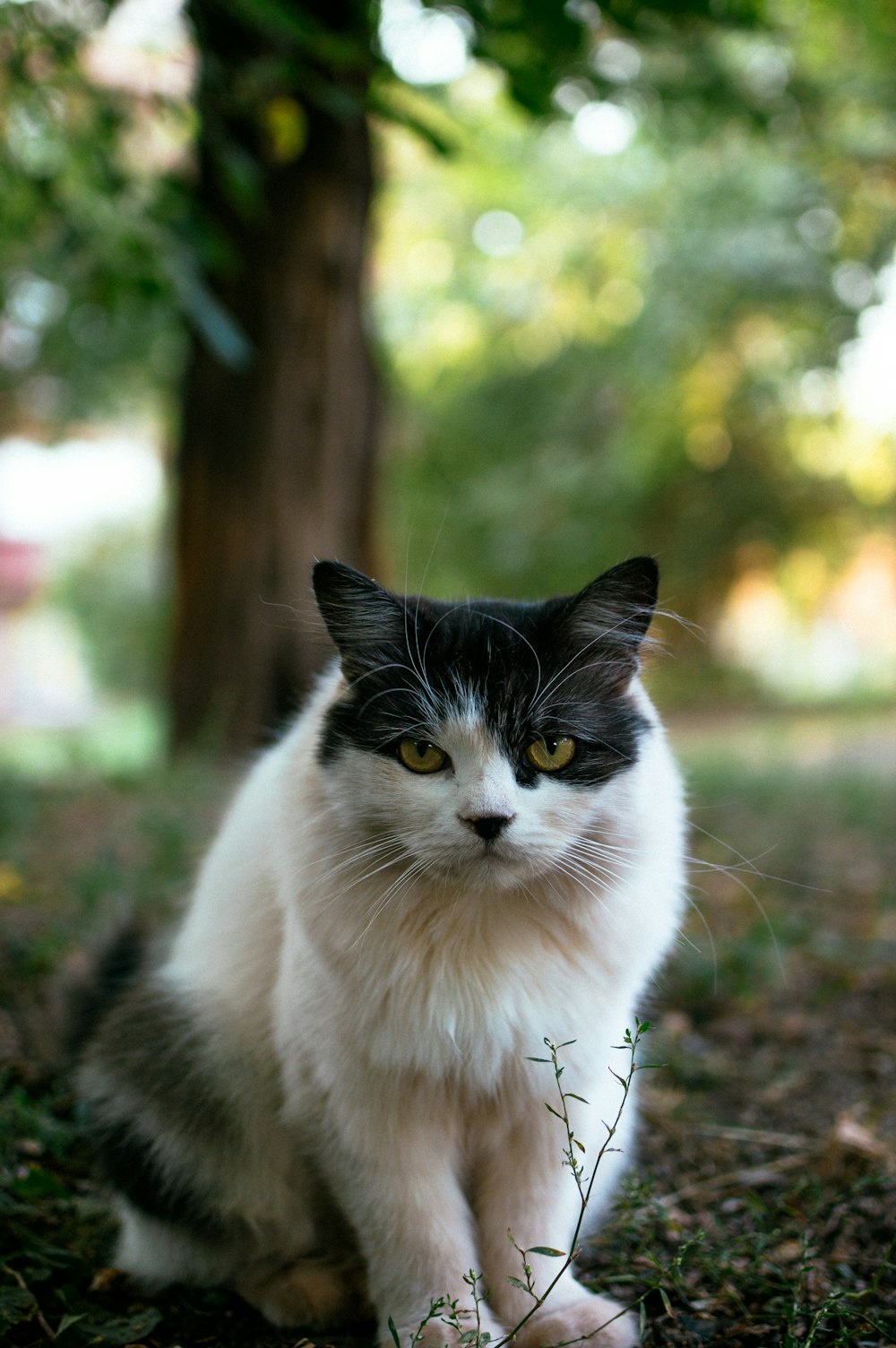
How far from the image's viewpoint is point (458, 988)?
175cm

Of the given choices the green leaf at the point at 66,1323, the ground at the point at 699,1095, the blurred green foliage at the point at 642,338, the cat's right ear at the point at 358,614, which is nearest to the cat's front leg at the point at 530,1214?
the ground at the point at 699,1095

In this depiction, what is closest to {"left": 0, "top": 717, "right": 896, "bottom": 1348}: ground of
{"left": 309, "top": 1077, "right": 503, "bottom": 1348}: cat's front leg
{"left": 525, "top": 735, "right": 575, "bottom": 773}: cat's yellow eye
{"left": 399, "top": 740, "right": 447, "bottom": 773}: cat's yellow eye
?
{"left": 309, "top": 1077, "right": 503, "bottom": 1348}: cat's front leg

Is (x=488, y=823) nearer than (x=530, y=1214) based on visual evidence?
Yes

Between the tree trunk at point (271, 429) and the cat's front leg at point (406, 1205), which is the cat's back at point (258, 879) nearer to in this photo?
the cat's front leg at point (406, 1205)

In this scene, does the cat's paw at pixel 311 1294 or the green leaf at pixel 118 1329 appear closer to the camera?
the green leaf at pixel 118 1329

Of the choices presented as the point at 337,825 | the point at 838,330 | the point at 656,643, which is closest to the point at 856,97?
the point at 838,330

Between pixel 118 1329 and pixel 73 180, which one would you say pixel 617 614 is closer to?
pixel 118 1329

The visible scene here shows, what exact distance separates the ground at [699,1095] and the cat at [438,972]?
0.51ft

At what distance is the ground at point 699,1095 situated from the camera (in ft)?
6.10

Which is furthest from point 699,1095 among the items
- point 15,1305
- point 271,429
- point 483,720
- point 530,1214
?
point 271,429

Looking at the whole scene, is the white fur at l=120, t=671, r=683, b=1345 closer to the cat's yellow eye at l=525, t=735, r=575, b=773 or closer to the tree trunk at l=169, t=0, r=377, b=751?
the cat's yellow eye at l=525, t=735, r=575, b=773

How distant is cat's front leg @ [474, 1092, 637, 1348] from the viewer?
179cm

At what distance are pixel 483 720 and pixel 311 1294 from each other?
3.56 feet

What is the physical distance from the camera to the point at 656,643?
6.63 feet
